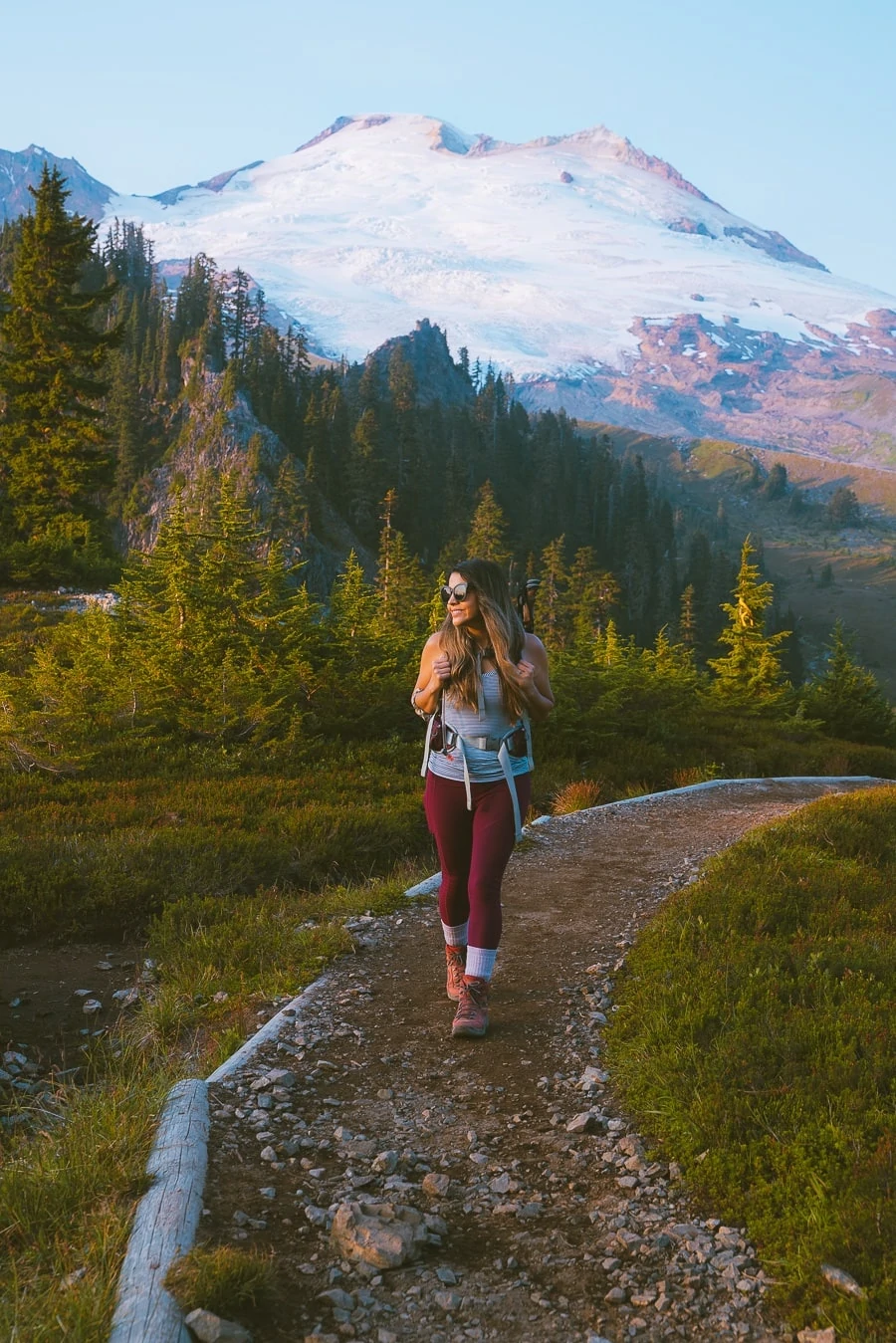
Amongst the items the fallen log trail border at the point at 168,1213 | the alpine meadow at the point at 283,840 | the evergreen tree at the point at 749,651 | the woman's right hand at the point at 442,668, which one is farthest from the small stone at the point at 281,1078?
the evergreen tree at the point at 749,651

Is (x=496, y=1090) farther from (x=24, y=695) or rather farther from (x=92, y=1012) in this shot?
(x=24, y=695)

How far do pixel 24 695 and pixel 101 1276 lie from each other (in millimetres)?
13159

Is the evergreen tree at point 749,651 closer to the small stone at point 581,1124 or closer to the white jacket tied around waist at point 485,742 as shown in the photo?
the white jacket tied around waist at point 485,742

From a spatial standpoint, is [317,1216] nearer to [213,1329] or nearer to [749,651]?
[213,1329]

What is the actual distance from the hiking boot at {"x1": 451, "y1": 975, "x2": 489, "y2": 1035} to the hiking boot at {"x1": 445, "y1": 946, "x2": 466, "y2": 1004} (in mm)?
396

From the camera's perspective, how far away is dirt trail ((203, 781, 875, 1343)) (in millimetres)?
3805

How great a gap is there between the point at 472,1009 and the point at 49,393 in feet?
114

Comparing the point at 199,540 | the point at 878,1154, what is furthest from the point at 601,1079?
the point at 199,540

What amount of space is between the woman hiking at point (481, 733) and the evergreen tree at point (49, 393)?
3095cm

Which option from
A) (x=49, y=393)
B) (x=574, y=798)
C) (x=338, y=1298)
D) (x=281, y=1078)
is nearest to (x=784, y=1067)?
(x=338, y=1298)

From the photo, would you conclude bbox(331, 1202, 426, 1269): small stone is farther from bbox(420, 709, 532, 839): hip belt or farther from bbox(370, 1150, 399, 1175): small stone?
bbox(420, 709, 532, 839): hip belt

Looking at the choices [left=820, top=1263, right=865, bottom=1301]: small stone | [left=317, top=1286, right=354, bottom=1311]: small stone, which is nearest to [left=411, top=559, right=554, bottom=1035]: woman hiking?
[left=317, top=1286, right=354, bottom=1311]: small stone

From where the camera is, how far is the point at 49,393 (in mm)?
35656

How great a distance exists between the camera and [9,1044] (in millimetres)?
7430
